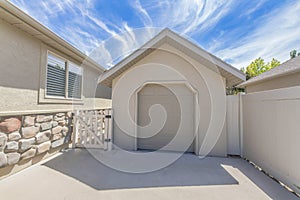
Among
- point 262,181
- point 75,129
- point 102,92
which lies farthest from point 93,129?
point 262,181

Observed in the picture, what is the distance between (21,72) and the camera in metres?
5.02

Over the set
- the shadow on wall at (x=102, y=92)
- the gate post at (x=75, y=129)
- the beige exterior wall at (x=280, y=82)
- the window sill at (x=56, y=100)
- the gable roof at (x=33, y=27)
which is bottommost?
the gate post at (x=75, y=129)

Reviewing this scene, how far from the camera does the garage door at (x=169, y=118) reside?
6395mm

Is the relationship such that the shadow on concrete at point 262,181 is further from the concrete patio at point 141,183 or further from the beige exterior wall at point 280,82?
the beige exterior wall at point 280,82

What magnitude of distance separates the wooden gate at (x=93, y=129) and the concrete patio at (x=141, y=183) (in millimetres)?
1521

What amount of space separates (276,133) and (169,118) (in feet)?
11.6

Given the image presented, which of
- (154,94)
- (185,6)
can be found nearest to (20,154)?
(154,94)

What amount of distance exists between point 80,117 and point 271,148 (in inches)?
266

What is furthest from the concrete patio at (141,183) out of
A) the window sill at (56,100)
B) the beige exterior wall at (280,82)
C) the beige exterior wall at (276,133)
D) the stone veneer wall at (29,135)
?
the beige exterior wall at (280,82)

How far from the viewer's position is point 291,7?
7082mm

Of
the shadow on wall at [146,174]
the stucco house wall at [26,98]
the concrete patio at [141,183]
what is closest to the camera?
the concrete patio at [141,183]

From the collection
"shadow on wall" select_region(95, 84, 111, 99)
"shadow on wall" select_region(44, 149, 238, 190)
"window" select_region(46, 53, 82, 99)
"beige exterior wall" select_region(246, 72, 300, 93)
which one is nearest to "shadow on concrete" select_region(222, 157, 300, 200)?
"shadow on wall" select_region(44, 149, 238, 190)

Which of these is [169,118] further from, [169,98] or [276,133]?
[276,133]

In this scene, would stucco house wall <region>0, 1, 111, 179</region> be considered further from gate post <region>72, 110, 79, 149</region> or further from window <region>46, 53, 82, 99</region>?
window <region>46, 53, 82, 99</region>
